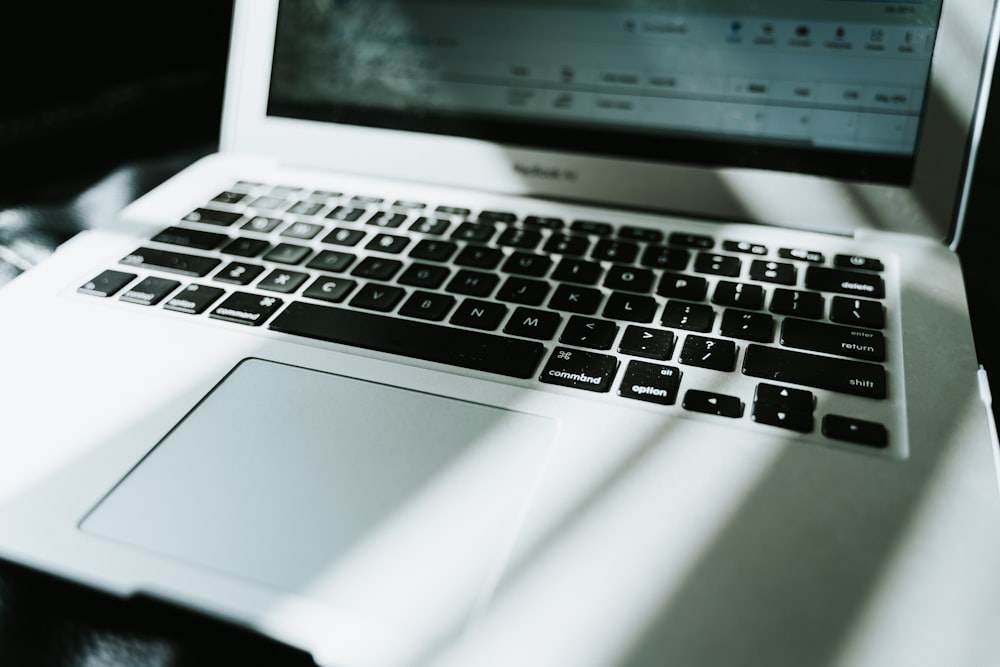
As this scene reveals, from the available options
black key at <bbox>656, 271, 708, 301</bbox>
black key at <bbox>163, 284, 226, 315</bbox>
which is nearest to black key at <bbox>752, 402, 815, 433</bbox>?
black key at <bbox>656, 271, 708, 301</bbox>

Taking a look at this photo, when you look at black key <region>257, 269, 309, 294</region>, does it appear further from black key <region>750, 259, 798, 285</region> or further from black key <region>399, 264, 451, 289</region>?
black key <region>750, 259, 798, 285</region>

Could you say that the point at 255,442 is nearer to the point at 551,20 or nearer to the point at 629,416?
the point at 629,416

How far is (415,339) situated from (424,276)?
6cm

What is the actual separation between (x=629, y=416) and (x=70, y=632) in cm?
25

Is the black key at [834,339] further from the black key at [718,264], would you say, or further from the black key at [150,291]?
the black key at [150,291]

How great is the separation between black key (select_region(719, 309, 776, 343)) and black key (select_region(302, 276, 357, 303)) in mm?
217

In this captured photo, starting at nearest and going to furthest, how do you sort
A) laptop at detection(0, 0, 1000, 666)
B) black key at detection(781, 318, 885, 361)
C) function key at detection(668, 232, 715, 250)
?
laptop at detection(0, 0, 1000, 666) < black key at detection(781, 318, 885, 361) < function key at detection(668, 232, 715, 250)

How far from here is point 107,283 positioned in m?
0.43

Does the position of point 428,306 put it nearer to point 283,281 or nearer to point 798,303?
point 283,281

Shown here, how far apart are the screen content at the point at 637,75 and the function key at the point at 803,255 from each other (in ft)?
0.20

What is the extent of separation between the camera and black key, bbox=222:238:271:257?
1.52ft

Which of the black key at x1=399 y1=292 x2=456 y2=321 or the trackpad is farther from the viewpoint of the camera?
the black key at x1=399 y1=292 x2=456 y2=321

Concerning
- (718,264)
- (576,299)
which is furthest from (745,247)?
(576,299)

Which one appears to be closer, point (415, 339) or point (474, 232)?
point (415, 339)
